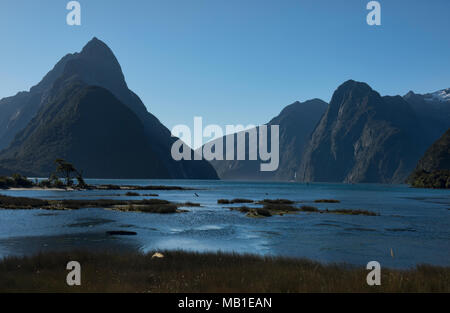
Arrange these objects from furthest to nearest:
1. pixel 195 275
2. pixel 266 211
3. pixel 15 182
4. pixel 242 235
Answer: pixel 15 182 → pixel 266 211 → pixel 242 235 → pixel 195 275

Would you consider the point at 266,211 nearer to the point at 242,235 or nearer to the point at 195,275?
the point at 242,235

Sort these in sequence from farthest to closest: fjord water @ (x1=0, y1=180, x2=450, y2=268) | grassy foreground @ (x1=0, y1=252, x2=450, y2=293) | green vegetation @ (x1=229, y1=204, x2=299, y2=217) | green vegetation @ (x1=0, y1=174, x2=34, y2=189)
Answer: green vegetation @ (x1=0, y1=174, x2=34, y2=189), green vegetation @ (x1=229, y1=204, x2=299, y2=217), fjord water @ (x1=0, y1=180, x2=450, y2=268), grassy foreground @ (x1=0, y1=252, x2=450, y2=293)

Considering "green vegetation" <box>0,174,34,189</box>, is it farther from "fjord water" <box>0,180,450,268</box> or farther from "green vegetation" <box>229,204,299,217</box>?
"green vegetation" <box>229,204,299,217</box>

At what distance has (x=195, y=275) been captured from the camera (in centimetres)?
1931

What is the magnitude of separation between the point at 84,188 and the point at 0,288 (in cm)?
12760

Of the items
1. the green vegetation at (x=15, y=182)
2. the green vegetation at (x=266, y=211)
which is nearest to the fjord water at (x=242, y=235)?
the green vegetation at (x=266, y=211)

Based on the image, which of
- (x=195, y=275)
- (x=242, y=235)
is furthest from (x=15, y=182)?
(x=195, y=275)

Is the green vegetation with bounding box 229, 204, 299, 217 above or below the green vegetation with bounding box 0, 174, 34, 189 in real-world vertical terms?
below

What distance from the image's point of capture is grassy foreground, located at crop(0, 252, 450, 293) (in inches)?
637

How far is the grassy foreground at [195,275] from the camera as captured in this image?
16172 mm

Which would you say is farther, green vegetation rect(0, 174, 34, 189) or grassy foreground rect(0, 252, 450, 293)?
green vegetation rect(0, 174, 34, 189)

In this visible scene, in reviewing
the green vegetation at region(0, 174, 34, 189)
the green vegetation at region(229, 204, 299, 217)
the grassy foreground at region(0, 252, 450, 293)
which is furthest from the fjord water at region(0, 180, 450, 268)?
the green vegetation at region(0, 174, 34, 189)
